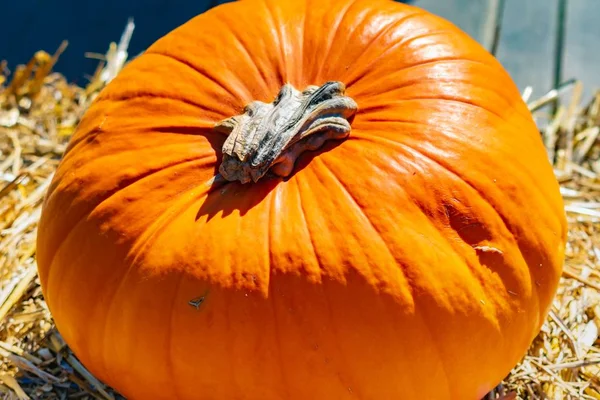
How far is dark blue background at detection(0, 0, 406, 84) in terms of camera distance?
4.81 metres

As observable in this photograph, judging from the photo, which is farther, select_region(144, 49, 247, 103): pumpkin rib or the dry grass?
the dry grass

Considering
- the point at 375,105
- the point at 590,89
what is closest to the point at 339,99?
the point at 375,105

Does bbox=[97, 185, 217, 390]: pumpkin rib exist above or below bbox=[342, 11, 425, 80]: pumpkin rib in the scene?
below

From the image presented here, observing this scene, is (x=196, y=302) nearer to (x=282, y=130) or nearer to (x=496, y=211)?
(x=282, y=130)

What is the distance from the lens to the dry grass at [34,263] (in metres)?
2.29

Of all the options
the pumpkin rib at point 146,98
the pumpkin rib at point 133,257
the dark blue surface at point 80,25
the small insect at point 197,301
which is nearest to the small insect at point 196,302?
the small insect at point 197,301

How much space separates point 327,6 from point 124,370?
44.0 inches

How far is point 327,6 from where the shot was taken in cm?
216

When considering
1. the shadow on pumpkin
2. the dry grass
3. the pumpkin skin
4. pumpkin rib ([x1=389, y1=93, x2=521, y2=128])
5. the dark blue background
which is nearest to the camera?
the pumpkin skin

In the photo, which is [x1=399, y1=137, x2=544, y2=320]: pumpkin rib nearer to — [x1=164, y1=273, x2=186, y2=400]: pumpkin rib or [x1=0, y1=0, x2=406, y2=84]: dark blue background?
[x1=164, y1=273, x2=186, y2=400]: pumpkin rib

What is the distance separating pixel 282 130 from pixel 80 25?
3.55m

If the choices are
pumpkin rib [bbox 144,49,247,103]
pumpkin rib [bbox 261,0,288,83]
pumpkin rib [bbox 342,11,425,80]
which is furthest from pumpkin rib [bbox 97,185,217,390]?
pumpkin rib [bbox 342,11,425,80]

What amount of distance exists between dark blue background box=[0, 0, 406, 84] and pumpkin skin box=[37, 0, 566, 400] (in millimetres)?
2853

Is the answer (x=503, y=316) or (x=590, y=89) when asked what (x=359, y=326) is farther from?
(x=590, y=89)
